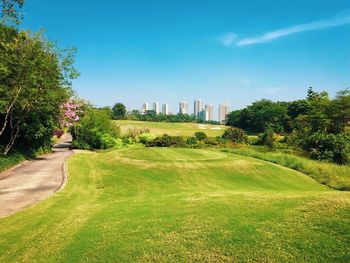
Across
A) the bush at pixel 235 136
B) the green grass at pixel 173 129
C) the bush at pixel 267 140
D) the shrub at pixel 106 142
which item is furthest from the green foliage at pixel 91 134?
the green grass at pixel 173 129

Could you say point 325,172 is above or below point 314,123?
below

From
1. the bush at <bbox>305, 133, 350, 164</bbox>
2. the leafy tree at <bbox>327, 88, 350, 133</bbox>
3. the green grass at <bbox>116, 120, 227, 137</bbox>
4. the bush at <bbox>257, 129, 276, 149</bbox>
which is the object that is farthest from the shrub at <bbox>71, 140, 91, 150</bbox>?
the leafy tree at <bbox>327, 88, 350, 133</bbox>

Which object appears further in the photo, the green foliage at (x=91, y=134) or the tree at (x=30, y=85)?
the green foliage at (x=91, y=134)

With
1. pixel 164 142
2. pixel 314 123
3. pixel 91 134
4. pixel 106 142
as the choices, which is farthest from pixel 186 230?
pixel 314 123

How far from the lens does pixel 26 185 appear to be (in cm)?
1992

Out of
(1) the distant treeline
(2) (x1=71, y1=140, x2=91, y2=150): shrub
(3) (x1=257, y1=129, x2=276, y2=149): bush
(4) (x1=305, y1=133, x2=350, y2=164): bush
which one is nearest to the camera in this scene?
(4) (x1=305, y1=133, x2=350, y2=164): bush

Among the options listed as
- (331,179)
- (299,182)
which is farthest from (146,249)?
(331,179)

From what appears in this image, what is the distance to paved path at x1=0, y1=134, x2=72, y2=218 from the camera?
602 inches

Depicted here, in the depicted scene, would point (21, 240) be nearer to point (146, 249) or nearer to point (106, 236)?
point (106, 236)

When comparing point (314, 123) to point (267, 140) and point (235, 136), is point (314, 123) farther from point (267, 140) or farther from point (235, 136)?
point (235, 136)

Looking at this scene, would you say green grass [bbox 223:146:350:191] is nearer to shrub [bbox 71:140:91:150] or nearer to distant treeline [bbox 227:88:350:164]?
distant treeline [bbox 227:88:350:164]

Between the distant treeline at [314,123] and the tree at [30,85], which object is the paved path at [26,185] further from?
the distant treeline at [314,123]

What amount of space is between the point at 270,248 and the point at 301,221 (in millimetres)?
1541

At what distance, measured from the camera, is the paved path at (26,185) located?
15289 mm
